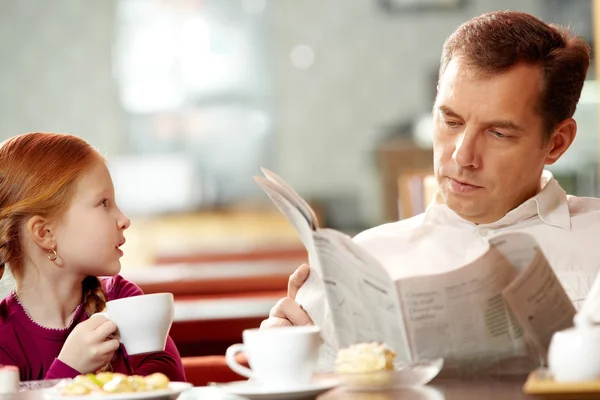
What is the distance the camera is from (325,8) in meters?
7.48

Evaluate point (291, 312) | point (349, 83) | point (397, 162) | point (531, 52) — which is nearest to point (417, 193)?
point (531, 52)

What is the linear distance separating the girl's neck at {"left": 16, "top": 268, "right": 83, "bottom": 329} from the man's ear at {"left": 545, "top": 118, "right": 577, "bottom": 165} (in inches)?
32.8

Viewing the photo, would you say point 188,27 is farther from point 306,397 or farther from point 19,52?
point 306,397

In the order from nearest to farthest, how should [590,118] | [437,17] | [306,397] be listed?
[306,397]
[590,118]
[437,17]

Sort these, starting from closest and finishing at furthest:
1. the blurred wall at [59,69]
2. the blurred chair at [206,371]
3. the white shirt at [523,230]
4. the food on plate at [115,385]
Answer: the food on plate at [115,385] < the white shirt at [523,230] < the blurred chair at [206,371] < the blurred wall at [59,69]

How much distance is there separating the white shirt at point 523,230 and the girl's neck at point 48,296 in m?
0.51

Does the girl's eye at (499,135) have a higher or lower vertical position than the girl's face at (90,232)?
higher

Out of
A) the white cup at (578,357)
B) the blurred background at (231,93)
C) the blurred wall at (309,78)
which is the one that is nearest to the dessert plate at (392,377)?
the white cup at (578,357)

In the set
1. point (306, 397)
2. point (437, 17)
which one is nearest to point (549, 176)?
point (306, 397)

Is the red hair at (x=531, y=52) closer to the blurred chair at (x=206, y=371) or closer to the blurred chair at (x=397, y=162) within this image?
the blurred chair at (x=206, y=371)

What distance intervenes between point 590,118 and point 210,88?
3250 mm

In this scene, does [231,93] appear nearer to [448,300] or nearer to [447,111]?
[447,111]

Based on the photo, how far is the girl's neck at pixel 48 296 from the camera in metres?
1.59

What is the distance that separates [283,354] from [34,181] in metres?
0.73
